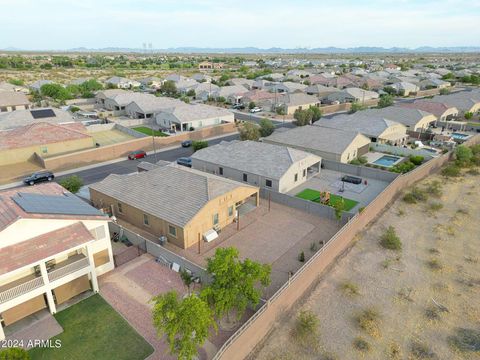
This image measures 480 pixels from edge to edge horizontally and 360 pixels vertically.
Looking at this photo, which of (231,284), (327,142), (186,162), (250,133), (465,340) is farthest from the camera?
(250,133)

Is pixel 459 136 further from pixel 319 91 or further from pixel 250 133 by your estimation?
pixel 319 91

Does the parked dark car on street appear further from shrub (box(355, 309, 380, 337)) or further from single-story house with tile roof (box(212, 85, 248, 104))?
single-story house with tile roof (box(212, 85, 248, 104))

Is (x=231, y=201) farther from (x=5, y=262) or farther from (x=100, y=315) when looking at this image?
(x=5, y=262)

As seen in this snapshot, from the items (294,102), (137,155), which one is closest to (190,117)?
(137,155)

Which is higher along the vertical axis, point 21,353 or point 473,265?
point 21,353

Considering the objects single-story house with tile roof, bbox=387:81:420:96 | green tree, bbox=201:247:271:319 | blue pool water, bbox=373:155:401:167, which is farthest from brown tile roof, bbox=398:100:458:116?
green tree, bbox=201:247:271:319

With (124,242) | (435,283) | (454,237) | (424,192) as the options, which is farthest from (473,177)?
(124,242)
